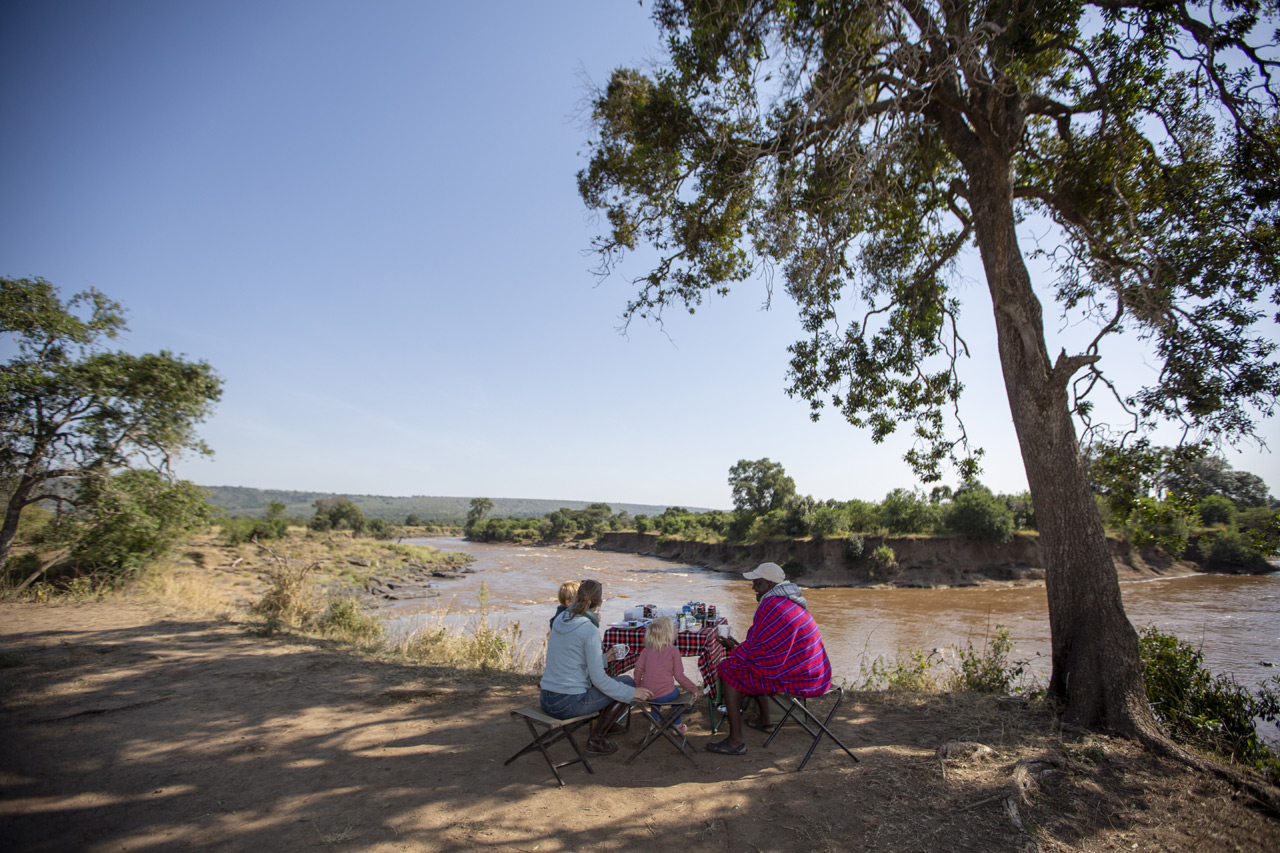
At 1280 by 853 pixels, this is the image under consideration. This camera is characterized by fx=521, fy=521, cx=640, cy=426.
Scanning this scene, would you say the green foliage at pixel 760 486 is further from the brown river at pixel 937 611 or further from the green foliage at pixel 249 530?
the green foliage at pixel 249 530

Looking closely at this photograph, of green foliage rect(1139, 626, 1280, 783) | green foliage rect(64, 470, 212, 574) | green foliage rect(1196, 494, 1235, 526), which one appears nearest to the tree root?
green foliage rect(1139, 626, 1280, 783)

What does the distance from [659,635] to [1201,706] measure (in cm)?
505

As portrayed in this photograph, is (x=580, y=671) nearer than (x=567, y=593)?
Yes

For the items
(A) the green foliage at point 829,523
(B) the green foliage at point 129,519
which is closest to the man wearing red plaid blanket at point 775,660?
(B) the green foliage at point 129,519

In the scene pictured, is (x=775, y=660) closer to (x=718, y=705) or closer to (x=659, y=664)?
(x=659, y=664)

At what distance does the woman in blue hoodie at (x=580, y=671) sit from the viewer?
3.74m

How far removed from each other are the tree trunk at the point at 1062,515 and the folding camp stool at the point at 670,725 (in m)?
3.23

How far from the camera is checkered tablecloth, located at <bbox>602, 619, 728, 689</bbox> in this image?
4844 millimetres

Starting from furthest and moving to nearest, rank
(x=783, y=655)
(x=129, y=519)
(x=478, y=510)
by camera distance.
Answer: (x=478, y=510), (x=129, y=519), (x=783, y=655)

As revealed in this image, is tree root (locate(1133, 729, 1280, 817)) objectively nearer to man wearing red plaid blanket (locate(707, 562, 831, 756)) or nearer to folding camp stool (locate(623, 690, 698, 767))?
man wearing red plaid blanket (locate(707, 562, 831, 756))

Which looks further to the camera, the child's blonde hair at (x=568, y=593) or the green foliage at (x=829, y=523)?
the green foliage at (x=829, y=523)

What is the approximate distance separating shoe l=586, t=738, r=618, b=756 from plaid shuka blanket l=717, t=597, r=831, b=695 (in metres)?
1.15

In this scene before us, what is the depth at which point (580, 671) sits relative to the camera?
12.5ft

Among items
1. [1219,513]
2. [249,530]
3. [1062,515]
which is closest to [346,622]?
[1062,515]
